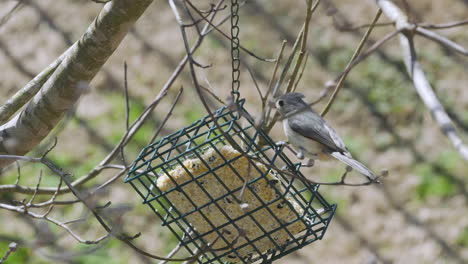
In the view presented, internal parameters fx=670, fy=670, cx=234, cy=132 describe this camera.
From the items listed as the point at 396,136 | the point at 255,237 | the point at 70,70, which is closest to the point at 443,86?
the point at 396,136

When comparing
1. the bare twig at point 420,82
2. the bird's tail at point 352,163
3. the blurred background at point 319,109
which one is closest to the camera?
the bare twig at point 420,82

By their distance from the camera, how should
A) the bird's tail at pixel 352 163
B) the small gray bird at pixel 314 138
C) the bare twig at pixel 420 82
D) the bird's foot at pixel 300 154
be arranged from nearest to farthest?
the bare twig at pixel 420 82 → the bird's foot at pixel 300 154 → the bird's tail at pixel 352 163 → the small gray bird at pixel 314 138

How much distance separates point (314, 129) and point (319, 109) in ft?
9.64

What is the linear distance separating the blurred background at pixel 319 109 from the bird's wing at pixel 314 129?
1.92 metres

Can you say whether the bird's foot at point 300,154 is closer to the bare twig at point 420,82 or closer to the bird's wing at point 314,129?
the bird's wing at point 314,129

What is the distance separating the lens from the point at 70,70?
3246 millimetres

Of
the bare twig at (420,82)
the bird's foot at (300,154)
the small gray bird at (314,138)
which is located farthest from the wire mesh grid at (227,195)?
the bare twig at (420,82)

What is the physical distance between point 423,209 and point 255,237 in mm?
3342

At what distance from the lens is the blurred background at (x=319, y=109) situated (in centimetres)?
609

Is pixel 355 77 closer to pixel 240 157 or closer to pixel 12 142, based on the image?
pixel 240 157

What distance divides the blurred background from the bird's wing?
1922mm

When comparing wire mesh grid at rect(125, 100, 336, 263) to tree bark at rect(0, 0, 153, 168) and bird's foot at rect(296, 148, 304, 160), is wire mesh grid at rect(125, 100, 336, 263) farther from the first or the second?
tree bark at rect(0, 0, 153, 168)

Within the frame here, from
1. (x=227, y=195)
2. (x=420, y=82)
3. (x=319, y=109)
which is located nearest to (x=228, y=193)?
(x=227, y=195)

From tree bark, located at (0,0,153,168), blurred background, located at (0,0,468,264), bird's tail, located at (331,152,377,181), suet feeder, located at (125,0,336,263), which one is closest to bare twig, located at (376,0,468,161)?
suet feeder, located at (125,0,336,263)
